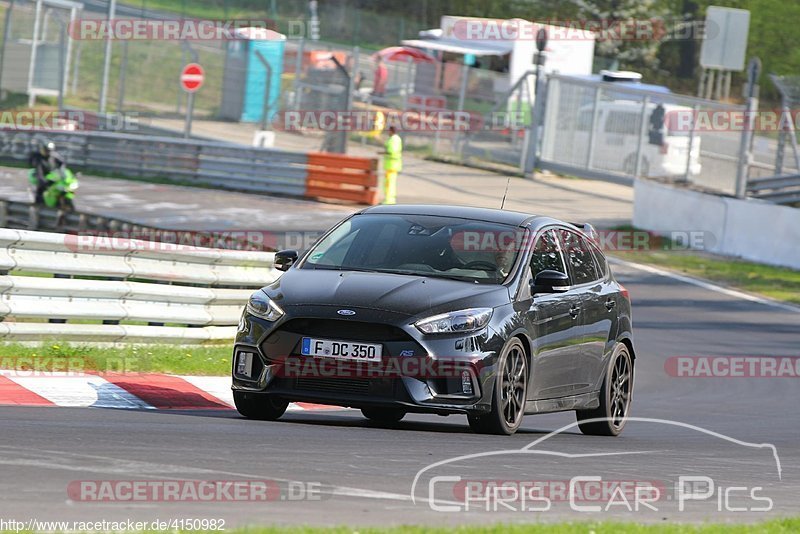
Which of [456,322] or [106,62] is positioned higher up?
[106,62]

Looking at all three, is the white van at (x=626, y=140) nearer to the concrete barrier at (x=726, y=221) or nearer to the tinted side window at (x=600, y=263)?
the concrete barrier at (x=726, y=221)

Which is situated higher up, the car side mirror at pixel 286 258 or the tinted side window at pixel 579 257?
the tinted side window at pixel 579 257

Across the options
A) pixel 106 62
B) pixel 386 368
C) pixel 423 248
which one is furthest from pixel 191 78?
pixel 386 368

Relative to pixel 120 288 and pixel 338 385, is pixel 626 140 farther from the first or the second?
pixel 338 385

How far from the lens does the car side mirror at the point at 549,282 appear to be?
9.52 metres

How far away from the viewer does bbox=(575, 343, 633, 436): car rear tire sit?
426 inches

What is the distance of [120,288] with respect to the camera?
477 inches

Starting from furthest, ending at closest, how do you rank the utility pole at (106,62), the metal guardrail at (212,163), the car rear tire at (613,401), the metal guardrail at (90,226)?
1. the utility pole at (106,62)
2. the metal guardrail at (212,163)
3. the metal guardrail at (90,226)
4. the car rear tire at (613,401)

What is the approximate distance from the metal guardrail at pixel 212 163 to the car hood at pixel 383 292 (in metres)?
22.4

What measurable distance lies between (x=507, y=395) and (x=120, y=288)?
4.25 m

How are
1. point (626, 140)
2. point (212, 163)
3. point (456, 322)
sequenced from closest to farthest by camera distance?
point (456, 322), point (212, 163), point (626, 140)

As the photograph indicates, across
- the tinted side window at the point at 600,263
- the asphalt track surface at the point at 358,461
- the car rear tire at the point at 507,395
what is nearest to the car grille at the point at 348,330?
the asphalt track surface at the point at 358,461

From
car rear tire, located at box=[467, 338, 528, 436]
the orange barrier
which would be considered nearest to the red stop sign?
the orange barrier

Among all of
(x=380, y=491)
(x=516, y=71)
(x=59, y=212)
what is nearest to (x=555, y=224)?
(x=380, y=491)
